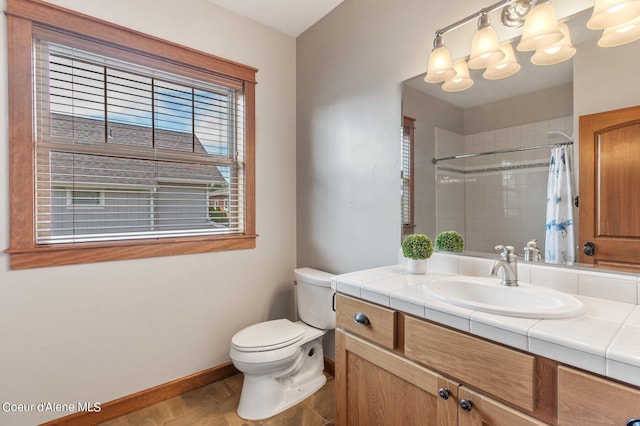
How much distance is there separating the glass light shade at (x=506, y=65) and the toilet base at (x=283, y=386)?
1.82 meters

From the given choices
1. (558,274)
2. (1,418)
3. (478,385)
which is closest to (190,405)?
(1,418)

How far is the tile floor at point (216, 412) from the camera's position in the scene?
1.70 metres

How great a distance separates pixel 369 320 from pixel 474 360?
40 centimetres

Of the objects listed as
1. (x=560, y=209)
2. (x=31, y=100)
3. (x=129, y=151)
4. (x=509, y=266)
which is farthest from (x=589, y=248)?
(x=31, y=100)

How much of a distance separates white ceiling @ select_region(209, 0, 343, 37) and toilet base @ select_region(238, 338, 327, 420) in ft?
7.44

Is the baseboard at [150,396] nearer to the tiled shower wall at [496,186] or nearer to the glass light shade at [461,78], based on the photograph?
the tiled shower wall at [496,186]

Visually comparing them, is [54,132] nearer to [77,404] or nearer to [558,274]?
[77,404]

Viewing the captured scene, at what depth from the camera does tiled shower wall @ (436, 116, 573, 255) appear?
1240 mm

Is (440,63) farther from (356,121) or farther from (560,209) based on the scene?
(560,209)

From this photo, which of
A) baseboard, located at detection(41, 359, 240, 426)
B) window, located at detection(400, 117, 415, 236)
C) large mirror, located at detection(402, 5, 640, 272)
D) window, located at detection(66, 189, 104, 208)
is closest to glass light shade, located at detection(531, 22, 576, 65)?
large mirror, located at detection(402, 5, 640, 272)

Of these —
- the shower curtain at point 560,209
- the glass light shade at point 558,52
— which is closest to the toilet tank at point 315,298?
the shower curtain at point 560,209

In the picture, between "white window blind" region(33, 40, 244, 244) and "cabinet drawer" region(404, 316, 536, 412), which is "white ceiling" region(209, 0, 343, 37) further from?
"cabinet drawer" region(404, 316, 536, 412)

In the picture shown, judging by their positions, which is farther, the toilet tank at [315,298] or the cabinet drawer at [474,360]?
the toilet tank at [315,298]

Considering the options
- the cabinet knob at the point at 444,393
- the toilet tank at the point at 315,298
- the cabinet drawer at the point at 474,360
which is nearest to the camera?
the cabinet drawer at the point at 474,360
